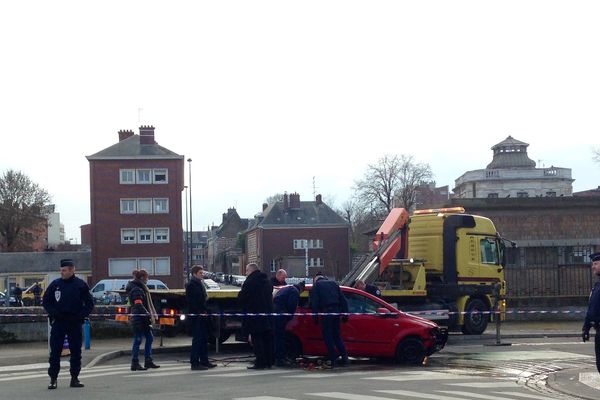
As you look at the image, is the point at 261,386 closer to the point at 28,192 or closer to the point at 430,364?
the point at 430,364

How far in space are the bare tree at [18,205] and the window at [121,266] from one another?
15901 mm

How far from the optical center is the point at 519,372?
16.2m

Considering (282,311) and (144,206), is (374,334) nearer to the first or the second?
(282,311)

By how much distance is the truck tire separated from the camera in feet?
83.0

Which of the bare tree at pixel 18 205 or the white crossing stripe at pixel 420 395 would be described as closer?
the white crossing stripe at pixel 420 395

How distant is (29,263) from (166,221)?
1212cm

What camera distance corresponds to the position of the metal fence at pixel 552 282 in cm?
3338

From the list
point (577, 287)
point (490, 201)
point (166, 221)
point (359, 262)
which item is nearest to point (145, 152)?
point (166, 221)

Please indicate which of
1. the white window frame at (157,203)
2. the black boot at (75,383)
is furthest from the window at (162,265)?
the black boot at (75,383)

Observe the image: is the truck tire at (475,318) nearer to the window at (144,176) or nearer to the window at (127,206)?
the window at (144,176)

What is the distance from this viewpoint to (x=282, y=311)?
1716 centimetres

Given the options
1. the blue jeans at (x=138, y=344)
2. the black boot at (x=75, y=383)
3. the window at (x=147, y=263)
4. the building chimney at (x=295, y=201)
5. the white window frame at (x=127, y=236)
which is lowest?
the black boot at (x=75, y=383)

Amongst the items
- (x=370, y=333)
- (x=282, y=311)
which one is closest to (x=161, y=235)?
(x=282, y=311)

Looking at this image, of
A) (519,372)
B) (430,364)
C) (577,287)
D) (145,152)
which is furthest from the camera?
(145,152)
